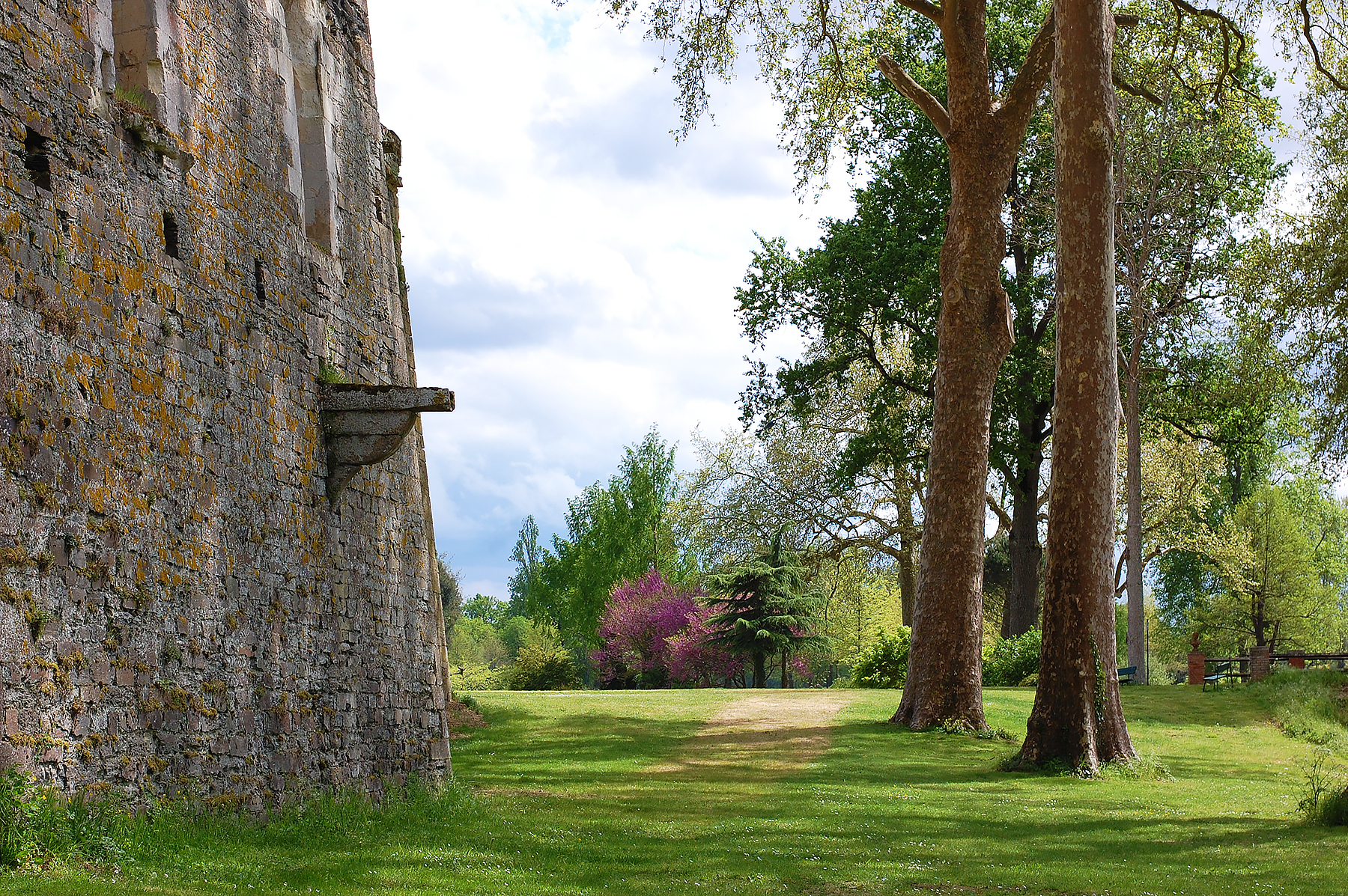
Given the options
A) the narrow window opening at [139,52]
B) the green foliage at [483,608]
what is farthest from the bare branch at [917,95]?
the green foliage at [483,608]

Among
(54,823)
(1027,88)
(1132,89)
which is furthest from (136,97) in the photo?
(1132,89)

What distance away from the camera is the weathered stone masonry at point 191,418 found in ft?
20.6

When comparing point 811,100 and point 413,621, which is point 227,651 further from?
point 811,100

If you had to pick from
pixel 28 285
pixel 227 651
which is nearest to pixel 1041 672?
pixel 227 651

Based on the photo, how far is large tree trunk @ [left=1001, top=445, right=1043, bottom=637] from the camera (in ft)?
88.1

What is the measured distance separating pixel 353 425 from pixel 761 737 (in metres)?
9.33

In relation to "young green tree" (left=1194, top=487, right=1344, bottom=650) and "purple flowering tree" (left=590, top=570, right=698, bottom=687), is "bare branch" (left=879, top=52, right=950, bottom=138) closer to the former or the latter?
"purple flowering tree" (left=590, top=570, right=698, bottom=687)

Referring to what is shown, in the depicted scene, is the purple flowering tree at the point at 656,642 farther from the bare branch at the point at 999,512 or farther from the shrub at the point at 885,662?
the bare branch at the point at 999,512

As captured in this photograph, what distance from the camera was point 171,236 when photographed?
7719 millimetres

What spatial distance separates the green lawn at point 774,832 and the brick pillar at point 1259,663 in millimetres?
10773

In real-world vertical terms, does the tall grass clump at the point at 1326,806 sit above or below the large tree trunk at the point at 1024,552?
below

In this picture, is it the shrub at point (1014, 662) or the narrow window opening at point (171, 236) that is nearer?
the narrow window opening at point (171, 236)

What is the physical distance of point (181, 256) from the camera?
7.80m

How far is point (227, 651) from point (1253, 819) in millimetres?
8807
